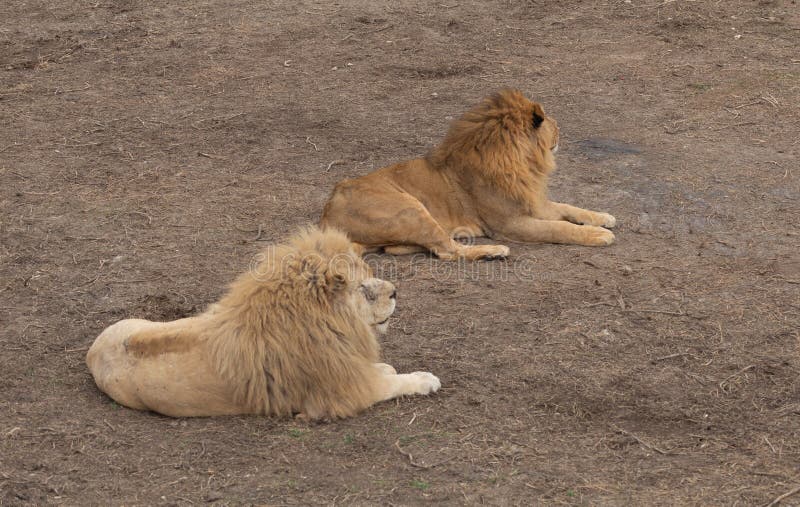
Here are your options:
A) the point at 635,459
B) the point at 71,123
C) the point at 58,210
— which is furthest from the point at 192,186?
the point at 635,459

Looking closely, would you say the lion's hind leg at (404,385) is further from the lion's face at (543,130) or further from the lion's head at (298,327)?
the lion's face at (543,130)

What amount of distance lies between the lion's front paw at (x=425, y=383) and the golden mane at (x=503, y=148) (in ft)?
7.04

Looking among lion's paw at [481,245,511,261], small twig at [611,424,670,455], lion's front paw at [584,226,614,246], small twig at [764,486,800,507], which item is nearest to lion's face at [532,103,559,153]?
lion's front paw at [584,226,614,246]

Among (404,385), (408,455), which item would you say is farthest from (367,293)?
(408,455)

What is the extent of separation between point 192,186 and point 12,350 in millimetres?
2442

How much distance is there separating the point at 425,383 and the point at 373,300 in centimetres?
49

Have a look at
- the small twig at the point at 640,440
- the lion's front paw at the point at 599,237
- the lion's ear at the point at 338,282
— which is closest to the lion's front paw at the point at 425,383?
the lion's ear at the point at 338,282

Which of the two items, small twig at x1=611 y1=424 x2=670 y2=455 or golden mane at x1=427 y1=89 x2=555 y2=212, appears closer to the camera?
small twig at x1=611 y1=424 x2=670 y2=455

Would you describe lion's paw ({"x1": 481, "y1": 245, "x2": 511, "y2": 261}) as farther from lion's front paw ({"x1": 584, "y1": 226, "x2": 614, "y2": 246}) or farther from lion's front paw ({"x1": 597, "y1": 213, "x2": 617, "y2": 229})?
lion's front paw ({"x1": 597, "y1": 213, "x2": 617, "y2": 229})

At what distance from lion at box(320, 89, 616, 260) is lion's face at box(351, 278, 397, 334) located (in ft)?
5.75

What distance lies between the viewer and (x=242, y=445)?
14.7ft

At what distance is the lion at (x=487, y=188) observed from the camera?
21.6ft

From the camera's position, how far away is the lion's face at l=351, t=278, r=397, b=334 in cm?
472

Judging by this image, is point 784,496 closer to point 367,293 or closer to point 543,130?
point 367,293
